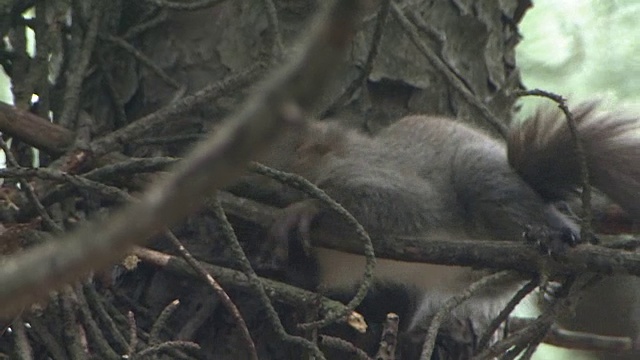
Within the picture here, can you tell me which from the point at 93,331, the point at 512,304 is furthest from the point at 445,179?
the point at 93,331

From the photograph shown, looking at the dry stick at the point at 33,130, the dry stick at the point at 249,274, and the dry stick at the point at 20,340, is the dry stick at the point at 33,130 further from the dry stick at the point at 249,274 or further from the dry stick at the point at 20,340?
the dry stick at the point at 249,274

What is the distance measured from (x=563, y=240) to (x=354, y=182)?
41.0 inches

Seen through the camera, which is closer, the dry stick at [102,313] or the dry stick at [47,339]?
the dry stick at [102,313]

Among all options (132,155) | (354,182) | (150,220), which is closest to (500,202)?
(354,182)

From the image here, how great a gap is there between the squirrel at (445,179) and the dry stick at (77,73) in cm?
61

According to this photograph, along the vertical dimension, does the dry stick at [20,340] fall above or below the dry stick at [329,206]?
below

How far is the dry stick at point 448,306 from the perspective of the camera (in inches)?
76.2

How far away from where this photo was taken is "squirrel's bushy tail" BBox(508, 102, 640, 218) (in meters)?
2.76

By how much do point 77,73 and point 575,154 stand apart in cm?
137

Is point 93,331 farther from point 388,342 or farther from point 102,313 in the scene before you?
point 388,342

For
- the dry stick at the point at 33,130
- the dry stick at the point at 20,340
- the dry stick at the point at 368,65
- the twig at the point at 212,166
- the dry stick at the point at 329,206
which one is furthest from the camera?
the dry stick at the point at 33,130

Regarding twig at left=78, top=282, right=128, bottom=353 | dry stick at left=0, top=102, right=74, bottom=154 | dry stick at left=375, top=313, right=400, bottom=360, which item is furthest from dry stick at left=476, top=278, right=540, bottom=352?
dry stick at left=0, top=102, right=74, bottom=154

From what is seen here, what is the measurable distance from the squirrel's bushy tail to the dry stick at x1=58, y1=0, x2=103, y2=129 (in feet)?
4.06

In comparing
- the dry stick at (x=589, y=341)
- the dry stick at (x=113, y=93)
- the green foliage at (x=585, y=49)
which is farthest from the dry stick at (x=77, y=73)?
the green foliage at (x=585, y=49)
